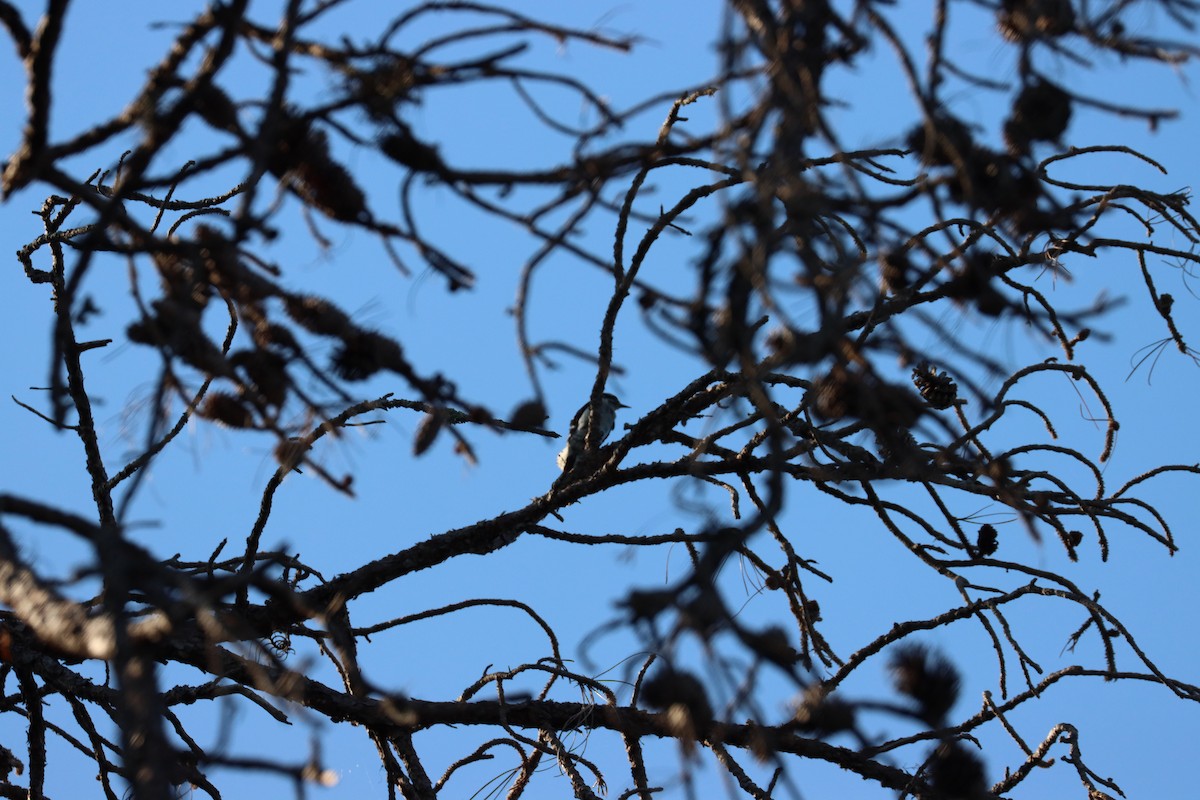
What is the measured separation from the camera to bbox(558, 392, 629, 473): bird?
3.03 meters

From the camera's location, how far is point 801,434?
3.17m

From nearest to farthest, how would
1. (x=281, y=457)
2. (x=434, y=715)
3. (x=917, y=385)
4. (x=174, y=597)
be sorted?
(x=174, y=597), (x=281, y=457), (x=434, y=715), (x=917, y=385)

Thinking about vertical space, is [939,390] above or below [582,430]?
below

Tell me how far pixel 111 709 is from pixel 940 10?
2.42 m

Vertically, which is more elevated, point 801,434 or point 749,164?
point 801,434

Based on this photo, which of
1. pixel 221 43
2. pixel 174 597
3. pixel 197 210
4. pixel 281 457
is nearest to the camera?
pixel 174 597

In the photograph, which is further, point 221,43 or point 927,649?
point 221,43

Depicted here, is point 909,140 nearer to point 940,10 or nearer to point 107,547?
point 940,10

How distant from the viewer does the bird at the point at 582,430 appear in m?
3.03

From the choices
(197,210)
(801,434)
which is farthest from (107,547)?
(801,434)

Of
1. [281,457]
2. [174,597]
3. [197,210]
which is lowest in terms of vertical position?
[174,597]

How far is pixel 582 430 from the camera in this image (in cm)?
347

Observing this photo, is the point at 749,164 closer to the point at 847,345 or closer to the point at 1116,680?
the point at 847,345

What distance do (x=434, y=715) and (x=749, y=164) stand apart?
1855 mm
